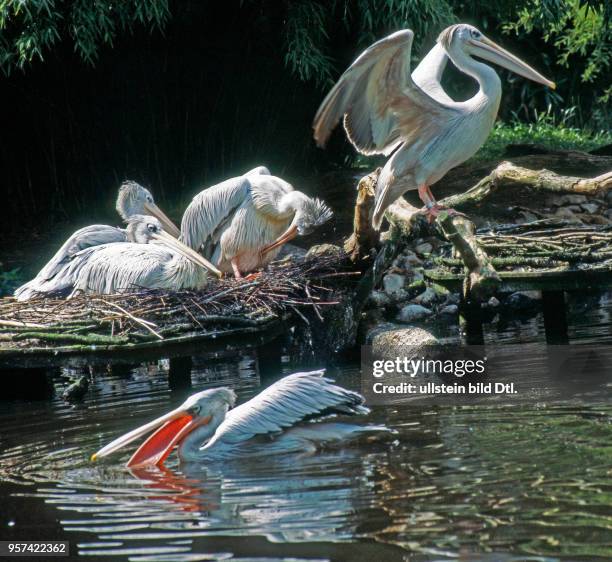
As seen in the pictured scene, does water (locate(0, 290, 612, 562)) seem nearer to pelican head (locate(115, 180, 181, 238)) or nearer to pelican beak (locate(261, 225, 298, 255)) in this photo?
pelican beak (locate(261, 225, 298, 255))

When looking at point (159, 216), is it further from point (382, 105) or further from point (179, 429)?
point (179, 429)

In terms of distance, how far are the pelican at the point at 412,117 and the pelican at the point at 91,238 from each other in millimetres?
2293

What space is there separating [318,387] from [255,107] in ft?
25.2

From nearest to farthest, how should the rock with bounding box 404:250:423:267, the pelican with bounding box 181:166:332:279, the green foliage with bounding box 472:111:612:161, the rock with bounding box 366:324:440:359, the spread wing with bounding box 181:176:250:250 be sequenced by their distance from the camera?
1. the rock with bounding box 366:324:440:359
2. the pelican with bounding box 181:166:332:279
3. the spread wing with bounding box 181:176:250:250
4. the rock with bounding box 404:250:423:267
5. the green foliage with bounding box 472:111:612:161

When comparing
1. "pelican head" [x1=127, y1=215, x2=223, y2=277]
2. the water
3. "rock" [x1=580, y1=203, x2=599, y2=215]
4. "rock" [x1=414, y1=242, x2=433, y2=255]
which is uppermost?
→ "rock" [x1=580, y1=203, x2=599, y2=215]

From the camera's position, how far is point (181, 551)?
3.81 m

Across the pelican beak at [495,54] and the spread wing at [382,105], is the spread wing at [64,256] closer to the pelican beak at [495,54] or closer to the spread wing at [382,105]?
the spread wing at [382,105]

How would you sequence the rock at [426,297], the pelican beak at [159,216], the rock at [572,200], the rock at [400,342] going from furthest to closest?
the rock at [572,200] < the rock at [426,297] < the pelican beak at [159,216] < the rock at [400,342]

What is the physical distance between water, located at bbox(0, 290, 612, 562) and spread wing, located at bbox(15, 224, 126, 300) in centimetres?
189

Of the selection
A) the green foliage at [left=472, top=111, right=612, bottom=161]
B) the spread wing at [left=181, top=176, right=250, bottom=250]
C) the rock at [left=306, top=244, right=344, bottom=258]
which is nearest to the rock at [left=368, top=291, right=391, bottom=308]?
the rock at [left=306, top=244, right=344, bottom=258]

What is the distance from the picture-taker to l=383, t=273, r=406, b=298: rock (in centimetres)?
999

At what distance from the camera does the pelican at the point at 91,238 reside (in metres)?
8.05

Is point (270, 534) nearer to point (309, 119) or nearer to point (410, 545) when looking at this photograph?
point (410, 545)

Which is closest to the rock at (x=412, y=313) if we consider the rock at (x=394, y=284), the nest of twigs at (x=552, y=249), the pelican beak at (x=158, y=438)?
the rock at (x=394, y=284)
